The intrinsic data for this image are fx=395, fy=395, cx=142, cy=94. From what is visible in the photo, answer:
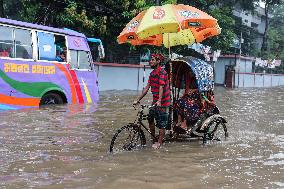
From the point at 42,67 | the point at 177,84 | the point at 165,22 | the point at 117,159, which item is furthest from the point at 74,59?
the point at 117,159

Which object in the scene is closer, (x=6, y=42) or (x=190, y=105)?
(x=190, y=105)

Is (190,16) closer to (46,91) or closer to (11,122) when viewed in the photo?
(11,122)

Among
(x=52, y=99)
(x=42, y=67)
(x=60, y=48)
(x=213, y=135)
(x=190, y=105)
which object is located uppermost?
(x=60, y=48)

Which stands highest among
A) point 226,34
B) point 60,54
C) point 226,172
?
point 226,34

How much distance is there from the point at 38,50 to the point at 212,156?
722 cm

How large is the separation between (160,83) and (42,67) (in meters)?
5.96

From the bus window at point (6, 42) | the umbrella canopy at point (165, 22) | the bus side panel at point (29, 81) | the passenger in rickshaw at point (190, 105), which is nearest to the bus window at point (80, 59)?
the bus side panel at point (29, 81)

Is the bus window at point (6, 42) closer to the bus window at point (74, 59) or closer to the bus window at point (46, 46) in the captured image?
the bus window at point (46, 46)

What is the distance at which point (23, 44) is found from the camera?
1198cm

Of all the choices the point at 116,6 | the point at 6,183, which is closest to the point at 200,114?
the point at 6,183

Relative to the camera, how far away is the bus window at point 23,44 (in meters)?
11.8

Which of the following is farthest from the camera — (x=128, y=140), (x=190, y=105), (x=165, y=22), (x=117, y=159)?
(x=190, y=105)

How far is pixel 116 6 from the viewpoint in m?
21.4

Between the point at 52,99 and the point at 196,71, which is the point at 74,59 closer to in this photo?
the point at 52,99
